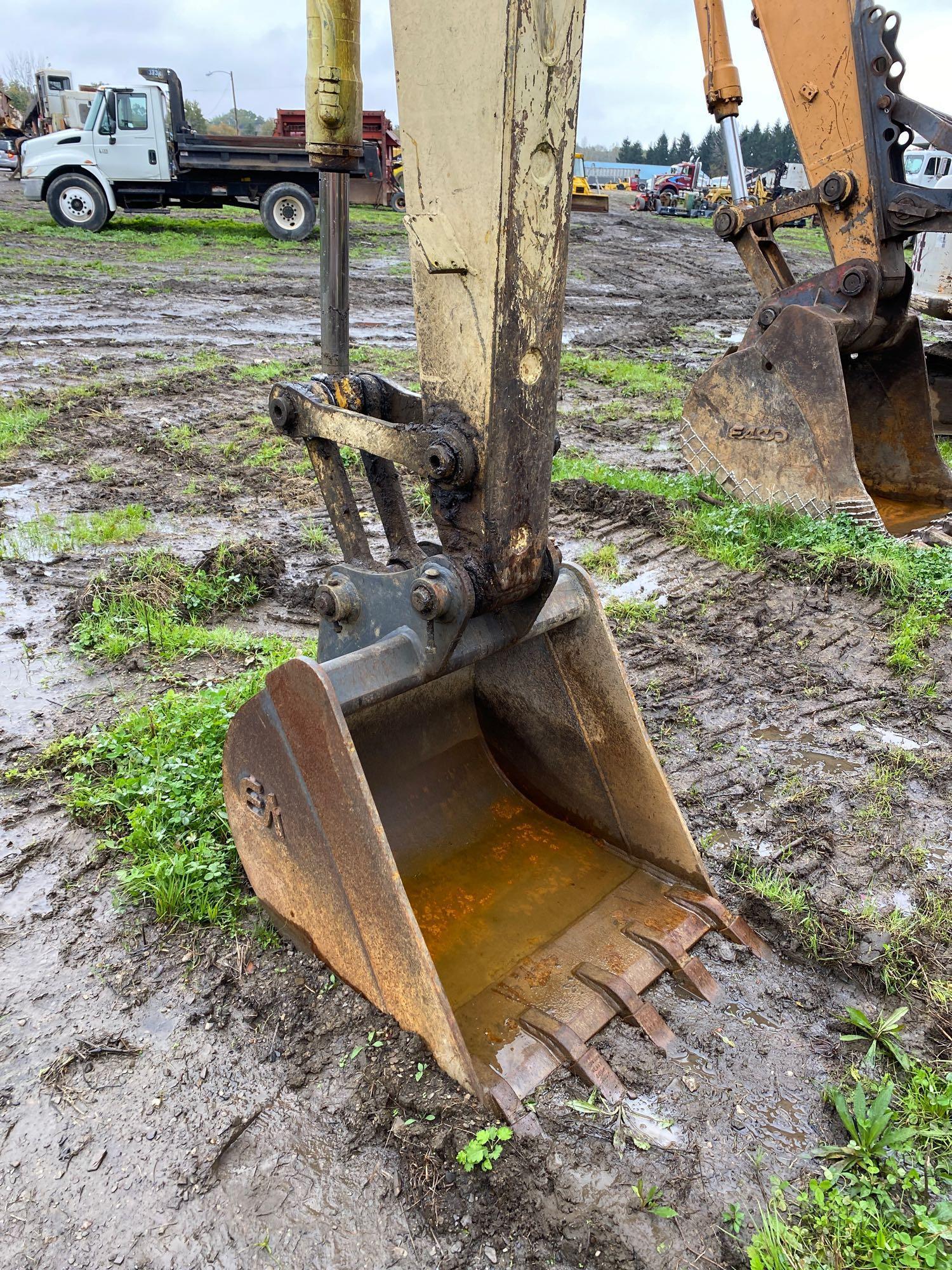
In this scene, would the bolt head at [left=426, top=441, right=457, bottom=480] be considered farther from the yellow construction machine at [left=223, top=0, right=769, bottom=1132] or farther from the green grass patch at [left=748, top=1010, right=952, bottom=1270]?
the green grass patch at [left=748, top=1010, right=952, bottom=1270]

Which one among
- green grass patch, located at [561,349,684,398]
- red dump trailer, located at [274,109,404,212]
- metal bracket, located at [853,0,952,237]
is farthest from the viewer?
red dump trailer, located at [274,109,404,212]

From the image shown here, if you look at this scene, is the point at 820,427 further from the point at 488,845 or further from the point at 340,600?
the point at 340,600

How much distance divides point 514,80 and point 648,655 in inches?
107

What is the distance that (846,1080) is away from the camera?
2.13 m

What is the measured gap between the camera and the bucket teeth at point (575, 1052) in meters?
2.05

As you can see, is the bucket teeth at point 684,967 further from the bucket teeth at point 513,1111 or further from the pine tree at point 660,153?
the pine tree at point 660,153

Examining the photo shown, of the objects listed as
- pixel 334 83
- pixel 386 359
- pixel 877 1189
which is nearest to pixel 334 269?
pixel 334 83

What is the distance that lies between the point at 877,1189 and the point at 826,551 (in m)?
3.35

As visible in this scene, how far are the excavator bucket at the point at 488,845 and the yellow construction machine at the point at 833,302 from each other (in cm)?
294

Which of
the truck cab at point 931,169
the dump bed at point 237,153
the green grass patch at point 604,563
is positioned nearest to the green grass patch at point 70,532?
the green grass patch at point 604,563

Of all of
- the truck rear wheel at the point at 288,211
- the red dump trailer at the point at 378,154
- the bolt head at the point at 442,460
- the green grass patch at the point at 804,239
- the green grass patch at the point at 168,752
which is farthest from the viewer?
the green grass patch at the point at 804,239

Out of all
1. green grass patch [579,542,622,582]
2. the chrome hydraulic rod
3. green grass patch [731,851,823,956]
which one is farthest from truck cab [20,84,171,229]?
green grass patch [731,851,823,956]

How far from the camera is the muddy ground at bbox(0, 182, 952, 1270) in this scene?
5.94ft

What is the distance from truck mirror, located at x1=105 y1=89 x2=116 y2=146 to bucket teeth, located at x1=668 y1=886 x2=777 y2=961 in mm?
16280
